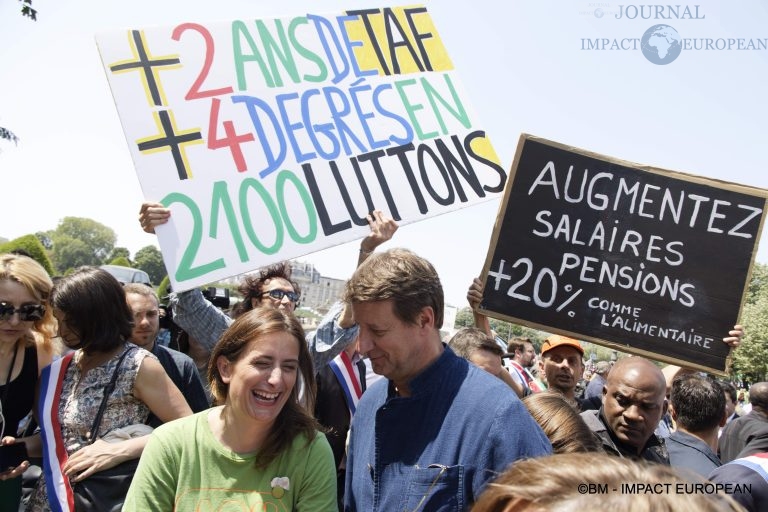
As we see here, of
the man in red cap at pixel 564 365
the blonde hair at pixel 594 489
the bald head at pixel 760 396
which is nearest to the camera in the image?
the blonde hair at pixel 594 489

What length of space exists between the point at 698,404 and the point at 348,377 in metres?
2.14

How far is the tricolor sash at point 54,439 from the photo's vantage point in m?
2.42

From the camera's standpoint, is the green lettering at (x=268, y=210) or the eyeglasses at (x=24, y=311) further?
the green lettering at (x=268, y=210)

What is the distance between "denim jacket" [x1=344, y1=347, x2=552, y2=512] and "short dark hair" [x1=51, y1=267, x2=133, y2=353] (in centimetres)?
135

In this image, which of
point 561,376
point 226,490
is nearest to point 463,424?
point 226,490

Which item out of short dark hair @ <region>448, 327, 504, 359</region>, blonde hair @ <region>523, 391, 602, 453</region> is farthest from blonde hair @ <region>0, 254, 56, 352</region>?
blonde hair @ <region>523, 391, 602, 453</region>

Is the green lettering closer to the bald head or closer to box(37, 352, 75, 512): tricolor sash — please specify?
box(37, 352, 75, 512): tricolor sash

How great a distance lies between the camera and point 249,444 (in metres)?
2.13

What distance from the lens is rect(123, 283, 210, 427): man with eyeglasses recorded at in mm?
2912

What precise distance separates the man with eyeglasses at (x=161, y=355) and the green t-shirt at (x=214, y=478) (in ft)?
2.07

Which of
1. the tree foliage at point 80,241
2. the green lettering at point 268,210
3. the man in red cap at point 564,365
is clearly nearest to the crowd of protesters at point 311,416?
the green lettering at point 268,210

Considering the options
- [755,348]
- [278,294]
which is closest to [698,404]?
[278,294]

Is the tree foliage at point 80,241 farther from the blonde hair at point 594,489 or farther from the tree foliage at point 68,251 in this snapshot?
the blonde hair at point 594,489

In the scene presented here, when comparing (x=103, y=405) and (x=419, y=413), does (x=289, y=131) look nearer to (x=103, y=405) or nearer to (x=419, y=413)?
(x=103, y=405)
